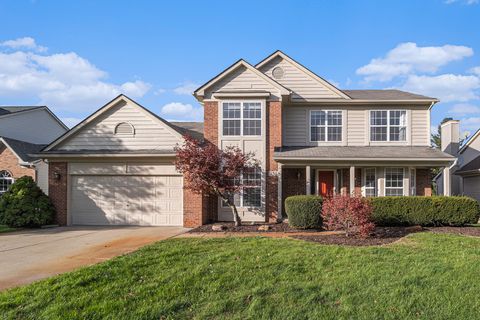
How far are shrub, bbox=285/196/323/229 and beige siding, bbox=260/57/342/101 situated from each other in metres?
5.66

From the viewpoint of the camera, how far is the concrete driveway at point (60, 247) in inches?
287

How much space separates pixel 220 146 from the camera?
15.6m

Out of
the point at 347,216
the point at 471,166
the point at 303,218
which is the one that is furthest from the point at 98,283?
the point at 471,166

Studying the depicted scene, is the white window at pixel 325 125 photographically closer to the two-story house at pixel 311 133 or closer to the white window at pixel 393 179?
the two-story house at pixel 311 133

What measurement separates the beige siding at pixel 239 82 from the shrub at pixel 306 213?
553 centimetres

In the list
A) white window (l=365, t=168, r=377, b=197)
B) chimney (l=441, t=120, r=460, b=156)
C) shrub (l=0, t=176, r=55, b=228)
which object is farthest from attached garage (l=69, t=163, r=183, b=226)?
chimney (l=441, t=120, r=460, b=156)

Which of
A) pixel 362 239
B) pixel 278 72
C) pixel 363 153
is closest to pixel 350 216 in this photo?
pixel 362 239

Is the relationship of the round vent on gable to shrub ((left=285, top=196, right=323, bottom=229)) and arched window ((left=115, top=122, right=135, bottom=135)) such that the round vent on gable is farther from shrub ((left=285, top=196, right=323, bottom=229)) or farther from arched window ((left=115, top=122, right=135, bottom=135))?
arched window ((left=115, top=122, right=135, bottom=135))

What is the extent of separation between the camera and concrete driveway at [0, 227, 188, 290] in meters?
7.28

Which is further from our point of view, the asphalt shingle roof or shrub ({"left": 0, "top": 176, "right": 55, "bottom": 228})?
the asphalt shingle roof

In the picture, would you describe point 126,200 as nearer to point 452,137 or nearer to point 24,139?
point 24,139

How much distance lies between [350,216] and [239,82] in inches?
321

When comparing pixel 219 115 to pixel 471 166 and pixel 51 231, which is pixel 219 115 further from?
pixel 471 166


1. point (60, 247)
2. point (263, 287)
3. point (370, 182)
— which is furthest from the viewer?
point (370, 182)
